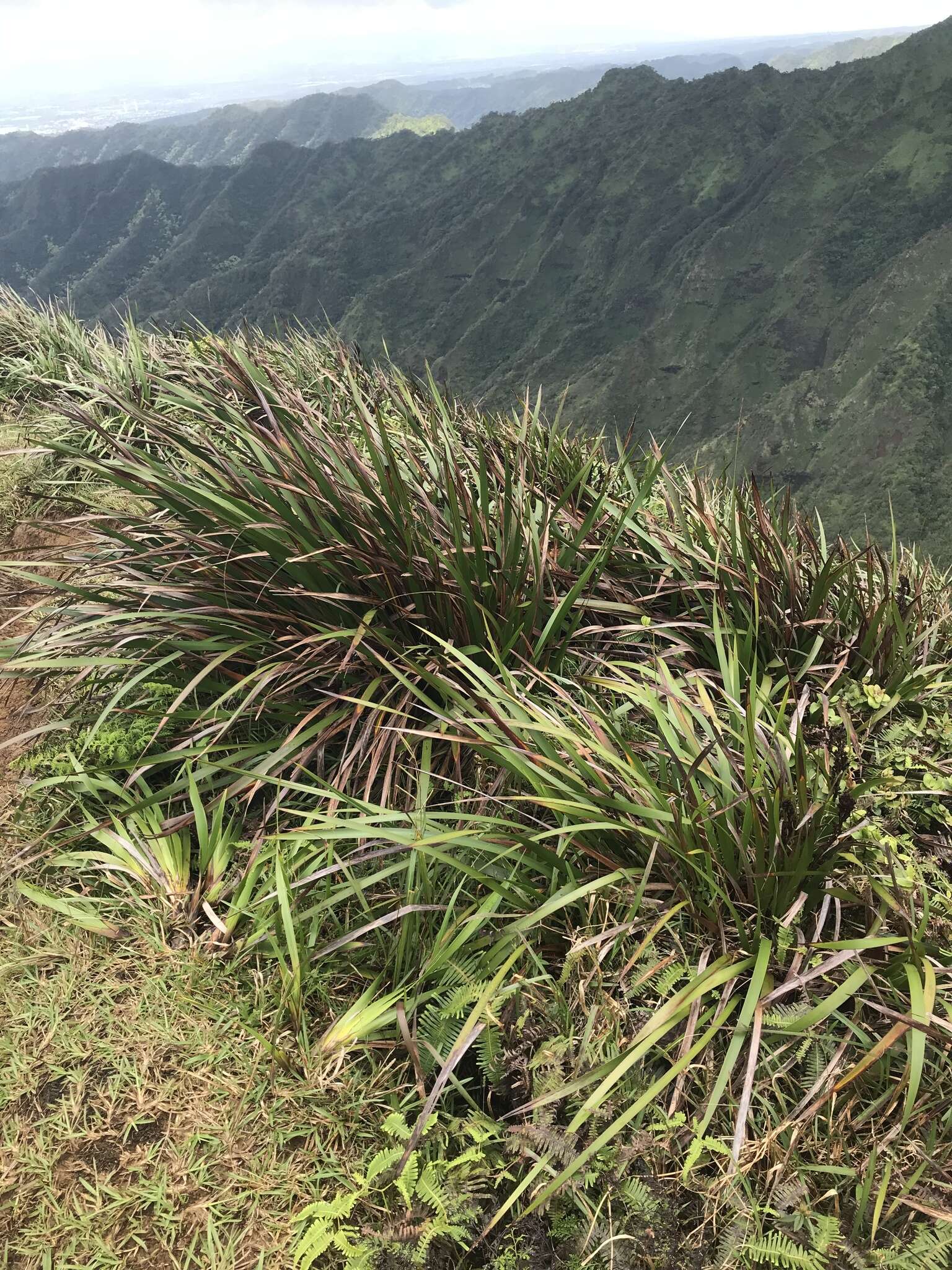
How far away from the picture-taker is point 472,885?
5.17 ft

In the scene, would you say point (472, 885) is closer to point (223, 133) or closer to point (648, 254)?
point (648, 254)

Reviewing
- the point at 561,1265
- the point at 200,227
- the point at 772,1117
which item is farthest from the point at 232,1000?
the point at 200,227

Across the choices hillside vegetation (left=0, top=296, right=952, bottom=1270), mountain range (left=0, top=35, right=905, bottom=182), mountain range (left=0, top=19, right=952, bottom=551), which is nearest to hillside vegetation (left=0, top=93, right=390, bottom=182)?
mountain range (left=0, top=35, right=905, bottom=182)

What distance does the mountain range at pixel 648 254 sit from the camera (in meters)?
52.7

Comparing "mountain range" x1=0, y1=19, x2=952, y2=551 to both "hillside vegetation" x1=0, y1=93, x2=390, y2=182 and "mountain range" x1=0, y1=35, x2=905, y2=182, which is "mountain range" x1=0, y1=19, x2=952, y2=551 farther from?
"hillside vegetation" x1=0, y1=93, x2=390, y2=182

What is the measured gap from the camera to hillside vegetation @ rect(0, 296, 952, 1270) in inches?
45.7

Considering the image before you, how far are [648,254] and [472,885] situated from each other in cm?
9028

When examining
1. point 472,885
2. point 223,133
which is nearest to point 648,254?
point 472,885

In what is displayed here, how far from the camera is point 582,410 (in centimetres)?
5834

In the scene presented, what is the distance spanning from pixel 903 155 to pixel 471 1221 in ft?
298

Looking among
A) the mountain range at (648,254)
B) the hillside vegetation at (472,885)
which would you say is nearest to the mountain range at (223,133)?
the mountain range at (648,254)

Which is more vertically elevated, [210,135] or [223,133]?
[223,133]

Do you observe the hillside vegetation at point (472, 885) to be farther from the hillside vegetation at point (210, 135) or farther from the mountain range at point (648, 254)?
the hillside vegetation at point (210, 135)

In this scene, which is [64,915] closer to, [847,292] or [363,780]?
[363,780]
